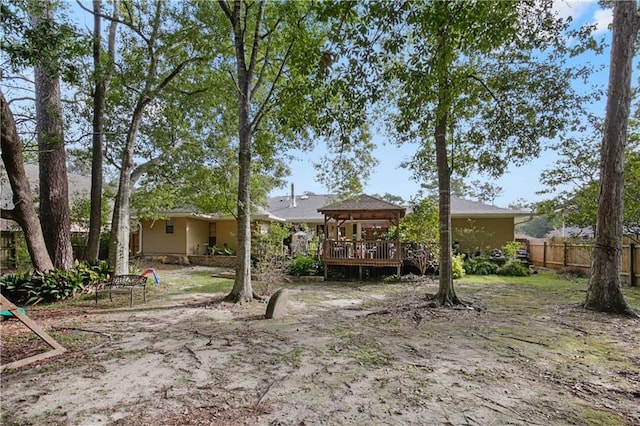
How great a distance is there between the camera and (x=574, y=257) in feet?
49.8

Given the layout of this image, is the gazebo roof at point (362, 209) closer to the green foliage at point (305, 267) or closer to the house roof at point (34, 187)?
the green foliage at point (305, 267)

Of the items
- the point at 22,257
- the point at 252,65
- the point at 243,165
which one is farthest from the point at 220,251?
the point at 252,65

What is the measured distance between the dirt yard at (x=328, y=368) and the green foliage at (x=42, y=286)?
120 centimetres

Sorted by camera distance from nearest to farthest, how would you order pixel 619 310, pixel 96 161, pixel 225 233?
pixel 619 310 < pixel 96 161 < pixel 225 233

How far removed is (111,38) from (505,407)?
551 inches

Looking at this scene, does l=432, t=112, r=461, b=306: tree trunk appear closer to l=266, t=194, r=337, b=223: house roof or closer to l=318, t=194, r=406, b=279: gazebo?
→ l=318, t=194, r=406, b=279: gazebo

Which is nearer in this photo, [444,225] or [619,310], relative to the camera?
[619,310]

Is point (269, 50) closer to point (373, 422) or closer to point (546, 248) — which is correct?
point (373, 422)

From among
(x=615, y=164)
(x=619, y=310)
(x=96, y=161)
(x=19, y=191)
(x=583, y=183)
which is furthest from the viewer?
(x=583, y=183)

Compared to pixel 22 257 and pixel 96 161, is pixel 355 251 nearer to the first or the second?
pixel 96 161

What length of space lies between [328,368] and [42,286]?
8.04 m

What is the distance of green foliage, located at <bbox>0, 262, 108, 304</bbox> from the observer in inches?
321

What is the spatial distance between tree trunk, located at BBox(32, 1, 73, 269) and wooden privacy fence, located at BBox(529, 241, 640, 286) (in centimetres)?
1750

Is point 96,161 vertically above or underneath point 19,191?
above
